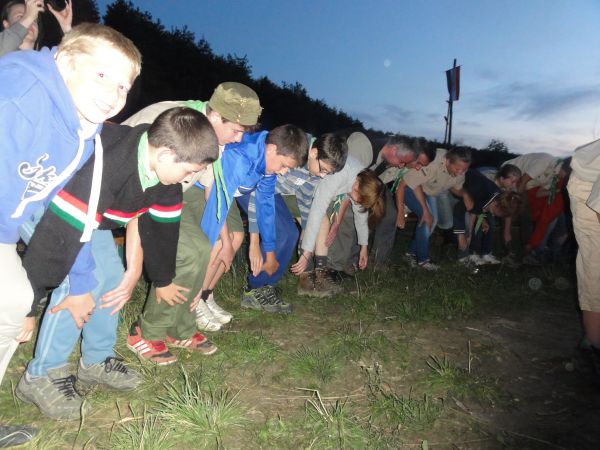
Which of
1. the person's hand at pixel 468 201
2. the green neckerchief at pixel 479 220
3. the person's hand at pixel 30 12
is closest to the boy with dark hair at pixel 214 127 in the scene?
the person's hand at pixel 30 12

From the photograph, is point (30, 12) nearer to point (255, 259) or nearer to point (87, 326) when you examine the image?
point (87, 326)

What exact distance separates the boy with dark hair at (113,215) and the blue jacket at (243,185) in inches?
24.3

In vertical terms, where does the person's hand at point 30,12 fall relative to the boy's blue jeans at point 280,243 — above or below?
above

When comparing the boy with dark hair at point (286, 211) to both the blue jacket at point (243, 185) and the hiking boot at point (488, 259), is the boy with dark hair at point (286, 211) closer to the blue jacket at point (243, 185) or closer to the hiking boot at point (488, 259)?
the blue jacket at point (243, 185)

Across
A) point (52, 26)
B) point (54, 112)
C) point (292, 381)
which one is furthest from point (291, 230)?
point (52, 26)

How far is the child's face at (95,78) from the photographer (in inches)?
63.2

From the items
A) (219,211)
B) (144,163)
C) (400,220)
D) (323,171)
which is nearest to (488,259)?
(400,220)

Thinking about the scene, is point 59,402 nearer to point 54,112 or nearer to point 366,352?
point 54,112

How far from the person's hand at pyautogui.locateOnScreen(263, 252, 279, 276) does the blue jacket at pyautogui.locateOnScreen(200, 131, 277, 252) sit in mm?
59

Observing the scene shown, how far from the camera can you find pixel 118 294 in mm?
2363

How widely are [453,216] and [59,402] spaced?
5.67 meters

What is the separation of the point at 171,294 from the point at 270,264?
4.41ft

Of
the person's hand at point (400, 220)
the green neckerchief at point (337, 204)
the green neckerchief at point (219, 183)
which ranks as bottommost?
the person's hand at point (400, 220)

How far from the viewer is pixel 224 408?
2.25m
